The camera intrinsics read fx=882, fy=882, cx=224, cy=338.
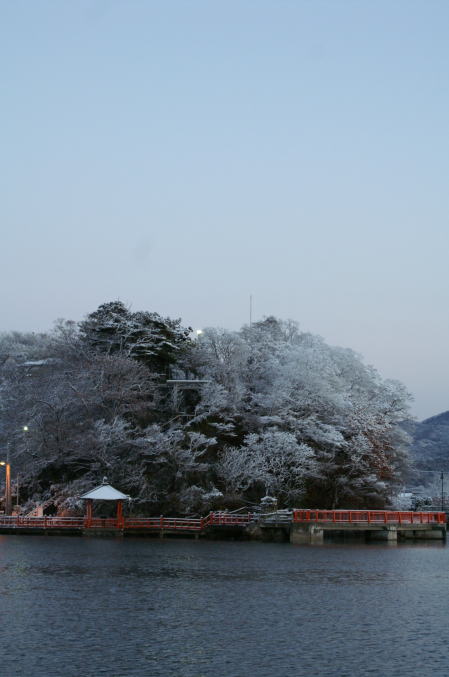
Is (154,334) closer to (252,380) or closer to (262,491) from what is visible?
(252,380)

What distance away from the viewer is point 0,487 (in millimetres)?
61438

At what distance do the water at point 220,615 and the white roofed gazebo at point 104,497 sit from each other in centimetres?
1191

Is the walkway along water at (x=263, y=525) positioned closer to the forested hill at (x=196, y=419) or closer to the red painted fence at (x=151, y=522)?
the red painted fence at (x=151, y=522)

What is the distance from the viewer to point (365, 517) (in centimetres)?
5188

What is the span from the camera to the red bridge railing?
162 ft

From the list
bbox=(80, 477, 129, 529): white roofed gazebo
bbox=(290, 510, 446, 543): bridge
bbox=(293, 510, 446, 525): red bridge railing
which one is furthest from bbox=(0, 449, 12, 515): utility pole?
Result: bbox=(293, 510, 446, 525): red bridge railing

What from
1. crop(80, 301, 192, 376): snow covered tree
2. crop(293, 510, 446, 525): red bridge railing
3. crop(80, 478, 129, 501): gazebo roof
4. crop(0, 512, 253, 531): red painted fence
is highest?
crop(80, 301, 192, 376): snow covered tree

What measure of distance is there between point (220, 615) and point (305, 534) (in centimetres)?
2755

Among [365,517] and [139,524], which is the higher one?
[365,517]

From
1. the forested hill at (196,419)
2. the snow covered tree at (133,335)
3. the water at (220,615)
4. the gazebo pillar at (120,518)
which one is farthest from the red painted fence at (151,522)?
the snow covered tree at (133,335)

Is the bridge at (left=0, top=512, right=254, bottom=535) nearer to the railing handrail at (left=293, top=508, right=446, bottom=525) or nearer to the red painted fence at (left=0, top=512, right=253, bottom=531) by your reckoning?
the red painted fence at (left=0, top=512, right=253, bottom=531)

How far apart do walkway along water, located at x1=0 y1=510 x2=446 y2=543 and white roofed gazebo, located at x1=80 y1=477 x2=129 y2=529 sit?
0.06 meters

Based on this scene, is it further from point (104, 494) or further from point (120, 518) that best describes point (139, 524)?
point (104, 494)

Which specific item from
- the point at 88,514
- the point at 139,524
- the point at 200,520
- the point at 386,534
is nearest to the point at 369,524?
the point at 386,534
